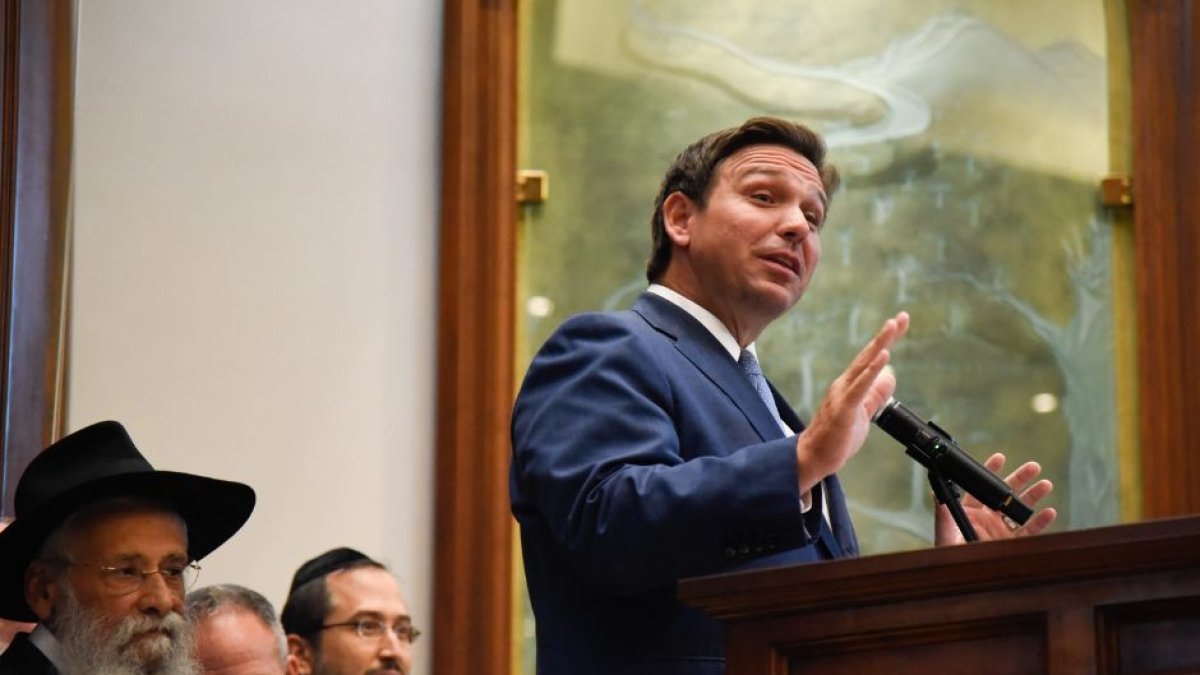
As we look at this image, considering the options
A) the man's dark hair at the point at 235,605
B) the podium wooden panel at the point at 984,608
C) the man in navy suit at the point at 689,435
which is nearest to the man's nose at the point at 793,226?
→ the man in navy suit at the point at 689,435

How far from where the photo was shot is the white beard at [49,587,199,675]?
9.82ft

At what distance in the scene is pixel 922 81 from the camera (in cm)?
523

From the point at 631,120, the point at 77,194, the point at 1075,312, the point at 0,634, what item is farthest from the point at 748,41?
the point at 0,634

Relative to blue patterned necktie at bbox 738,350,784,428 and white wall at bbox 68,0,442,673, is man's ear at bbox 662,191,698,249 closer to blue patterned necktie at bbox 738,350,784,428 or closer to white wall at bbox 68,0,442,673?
blue patterned necktie at bbox 738,350,784,428

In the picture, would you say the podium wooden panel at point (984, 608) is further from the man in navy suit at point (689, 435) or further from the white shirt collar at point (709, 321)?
the white shirt collar at point (709, 321)

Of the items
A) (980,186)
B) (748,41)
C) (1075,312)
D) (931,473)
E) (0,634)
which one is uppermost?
(748,41)

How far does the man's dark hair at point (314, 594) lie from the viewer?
4258mm

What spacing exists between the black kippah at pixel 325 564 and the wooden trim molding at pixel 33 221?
1.98ft

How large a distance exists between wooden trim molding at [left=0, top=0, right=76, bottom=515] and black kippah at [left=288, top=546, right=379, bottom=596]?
605 millimetres

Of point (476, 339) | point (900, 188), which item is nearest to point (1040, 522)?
point (476, 339)

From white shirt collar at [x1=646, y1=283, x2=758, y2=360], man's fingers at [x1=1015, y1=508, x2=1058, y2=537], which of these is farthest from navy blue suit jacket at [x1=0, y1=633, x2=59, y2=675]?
man's fingers at [x1=1015, y1=508, x2=1058, y2=537]

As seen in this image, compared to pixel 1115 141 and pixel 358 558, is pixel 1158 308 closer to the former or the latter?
pixel 1115 141

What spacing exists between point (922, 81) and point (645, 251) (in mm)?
855

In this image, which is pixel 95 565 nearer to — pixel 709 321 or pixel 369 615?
pixel 709 321
